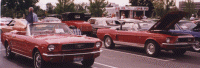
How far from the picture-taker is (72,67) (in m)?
7.37

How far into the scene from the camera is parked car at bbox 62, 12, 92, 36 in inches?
657

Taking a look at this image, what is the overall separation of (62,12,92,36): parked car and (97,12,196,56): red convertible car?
16.9 feet

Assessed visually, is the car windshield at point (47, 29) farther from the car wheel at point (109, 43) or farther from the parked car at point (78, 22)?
the parked car at point (78, 22)

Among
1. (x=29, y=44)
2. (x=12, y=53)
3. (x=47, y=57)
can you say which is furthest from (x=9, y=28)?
(x=47, y=57)

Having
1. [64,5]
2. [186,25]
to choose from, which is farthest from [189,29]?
[64,5]

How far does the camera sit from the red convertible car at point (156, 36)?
911cm

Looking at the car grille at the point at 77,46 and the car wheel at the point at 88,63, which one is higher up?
the car grille at the point at 77,46

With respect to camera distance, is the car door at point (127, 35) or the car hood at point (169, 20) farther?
the car door at point (127, 35)

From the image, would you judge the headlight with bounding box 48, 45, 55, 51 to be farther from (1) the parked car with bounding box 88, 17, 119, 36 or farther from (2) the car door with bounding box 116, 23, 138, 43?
(1) the parked car with bounding box 88, 17, 119, 36

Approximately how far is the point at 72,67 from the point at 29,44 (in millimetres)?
1472

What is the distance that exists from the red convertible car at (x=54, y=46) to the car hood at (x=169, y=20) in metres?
3.79

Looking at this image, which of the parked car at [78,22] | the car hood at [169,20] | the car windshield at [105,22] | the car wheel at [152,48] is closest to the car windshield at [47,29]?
the car wheel at [152,48]

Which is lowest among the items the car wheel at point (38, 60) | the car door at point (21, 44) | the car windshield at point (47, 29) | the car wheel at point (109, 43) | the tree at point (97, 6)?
the car wheel at point (109, 43)

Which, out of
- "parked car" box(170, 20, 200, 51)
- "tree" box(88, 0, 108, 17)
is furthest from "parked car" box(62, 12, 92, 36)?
"tree" box(88, 0, 108, 17)
